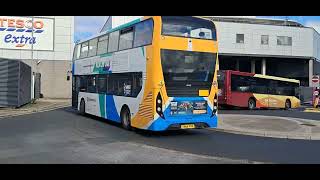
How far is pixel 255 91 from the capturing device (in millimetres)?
30406

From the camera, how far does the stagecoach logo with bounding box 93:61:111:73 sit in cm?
1711

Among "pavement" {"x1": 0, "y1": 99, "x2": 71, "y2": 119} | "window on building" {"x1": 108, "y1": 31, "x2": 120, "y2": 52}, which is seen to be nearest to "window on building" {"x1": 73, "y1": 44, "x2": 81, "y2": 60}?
"pavement" {"x1": 0, "y1": 99, "x2": 71, "y2": 119}

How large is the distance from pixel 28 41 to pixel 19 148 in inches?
1369

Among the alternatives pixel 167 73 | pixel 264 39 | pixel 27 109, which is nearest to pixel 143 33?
pixel 167 73

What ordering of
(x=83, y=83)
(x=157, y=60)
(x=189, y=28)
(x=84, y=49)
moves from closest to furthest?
1. (x=157, y=60)
2. (x=189, y=28)
3. (x=84, y=49)
4. (x=83, y=83)

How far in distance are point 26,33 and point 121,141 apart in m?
34.2

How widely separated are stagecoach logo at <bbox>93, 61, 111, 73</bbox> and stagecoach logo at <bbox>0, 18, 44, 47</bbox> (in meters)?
26.0

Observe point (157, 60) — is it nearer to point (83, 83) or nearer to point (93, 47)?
point (93, 47)

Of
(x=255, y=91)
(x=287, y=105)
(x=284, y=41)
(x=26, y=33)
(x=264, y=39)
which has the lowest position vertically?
(x=287, y=105)

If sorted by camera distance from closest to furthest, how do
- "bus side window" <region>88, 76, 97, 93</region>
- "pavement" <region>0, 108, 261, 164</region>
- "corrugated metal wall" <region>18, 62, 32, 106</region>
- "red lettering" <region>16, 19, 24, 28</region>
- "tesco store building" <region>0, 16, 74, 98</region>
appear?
"pavement" <region>0, 108, 261, 164</region>, "bus side window" <region>88, 76, 97, 93</region>, "corrugated metal wall" <region>18, 62, 32, 106</region>, "red lettering" <region>16, 19, 24, 28</region>, "tesco store building" <region>0, 16, 74, 98</region>

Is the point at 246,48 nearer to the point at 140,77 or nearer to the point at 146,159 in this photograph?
the point at 140,77

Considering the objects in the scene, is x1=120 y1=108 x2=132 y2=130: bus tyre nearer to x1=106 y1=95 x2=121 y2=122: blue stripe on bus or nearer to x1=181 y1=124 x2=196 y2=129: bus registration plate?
x1=106 y1=95 x2=121 y2=122: blue stripe on bus

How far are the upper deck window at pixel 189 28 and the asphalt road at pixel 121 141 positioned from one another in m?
3.33
